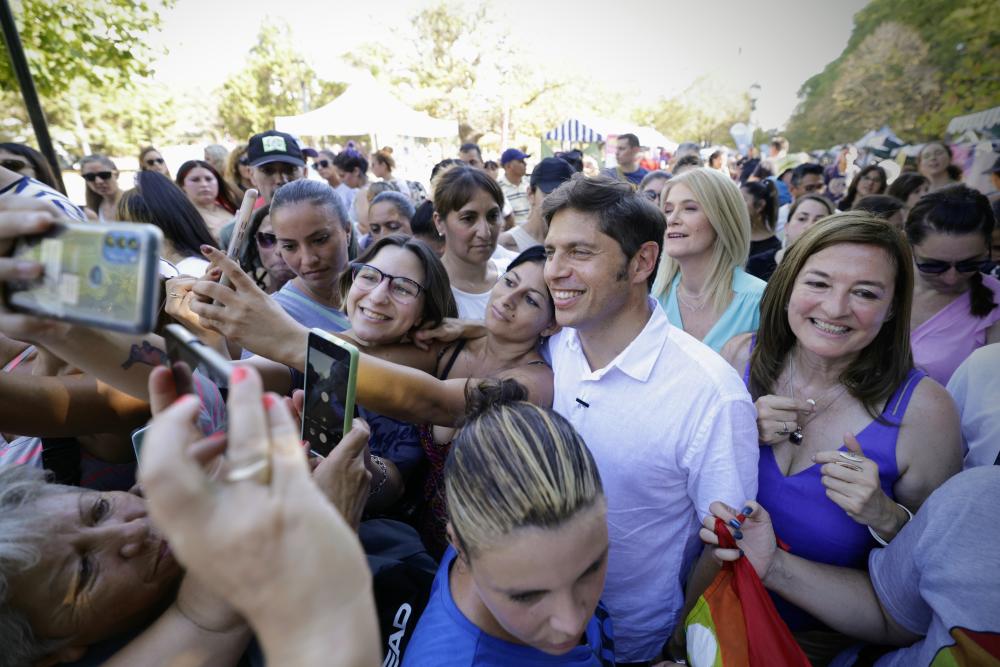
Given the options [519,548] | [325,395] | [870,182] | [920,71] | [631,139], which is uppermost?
[920,71]

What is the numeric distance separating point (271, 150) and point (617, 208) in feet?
14.2

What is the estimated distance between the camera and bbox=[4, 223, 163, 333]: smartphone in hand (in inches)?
31.2

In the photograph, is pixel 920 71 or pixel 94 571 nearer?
pixel 94 571

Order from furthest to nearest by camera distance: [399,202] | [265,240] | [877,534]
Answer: [399,202] < [265,240] < [877,534]

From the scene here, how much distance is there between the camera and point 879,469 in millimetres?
1901

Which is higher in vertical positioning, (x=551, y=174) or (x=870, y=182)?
(x=870, y=182)

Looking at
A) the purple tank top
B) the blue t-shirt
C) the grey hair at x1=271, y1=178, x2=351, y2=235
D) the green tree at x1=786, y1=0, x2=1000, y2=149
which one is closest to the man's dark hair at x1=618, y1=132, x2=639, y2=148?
the green tree at x1=786, y1=0, x2=1000, y2=149

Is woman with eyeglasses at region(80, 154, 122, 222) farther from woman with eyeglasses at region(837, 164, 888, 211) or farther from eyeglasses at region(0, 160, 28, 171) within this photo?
woman with eyeglasses at region(837, 164, 888, 211)

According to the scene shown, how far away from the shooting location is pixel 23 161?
4508mm

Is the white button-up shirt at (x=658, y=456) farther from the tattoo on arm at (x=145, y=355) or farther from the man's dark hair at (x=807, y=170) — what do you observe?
the man's dark hair at (x=807, y=170)

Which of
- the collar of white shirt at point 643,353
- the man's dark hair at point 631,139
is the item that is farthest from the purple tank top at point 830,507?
the man's dark hair at point 631,139

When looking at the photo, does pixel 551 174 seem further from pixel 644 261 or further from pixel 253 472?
pixel 253 472

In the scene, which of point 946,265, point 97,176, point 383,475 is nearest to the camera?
point 383,475

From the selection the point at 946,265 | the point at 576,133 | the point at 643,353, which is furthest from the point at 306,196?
the point at 576,133
